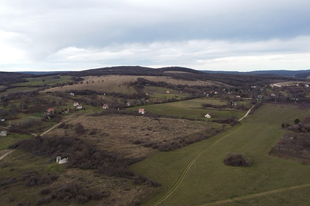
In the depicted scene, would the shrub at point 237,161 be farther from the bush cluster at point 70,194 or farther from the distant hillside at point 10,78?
the distant hillside at point 10,78

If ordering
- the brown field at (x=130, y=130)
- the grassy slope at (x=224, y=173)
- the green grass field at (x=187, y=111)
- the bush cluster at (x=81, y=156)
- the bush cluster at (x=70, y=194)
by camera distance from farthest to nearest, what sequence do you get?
the green grass field at (x=187, y=111), the brown field at (x=130, y=130), the bush cluster at (x=81, y=156), the grassy slope at (x=224, y=173), the bush cluster at (x=70, y=194)

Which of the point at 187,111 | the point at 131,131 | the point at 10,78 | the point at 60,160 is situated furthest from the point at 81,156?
the point at 10,78

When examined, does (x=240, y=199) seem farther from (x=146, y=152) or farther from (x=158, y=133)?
(x=158, y=133)

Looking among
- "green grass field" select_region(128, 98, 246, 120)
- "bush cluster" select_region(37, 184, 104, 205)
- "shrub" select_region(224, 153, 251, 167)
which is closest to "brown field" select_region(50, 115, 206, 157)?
"green grass field" select_region(128, 98, 246, 120)

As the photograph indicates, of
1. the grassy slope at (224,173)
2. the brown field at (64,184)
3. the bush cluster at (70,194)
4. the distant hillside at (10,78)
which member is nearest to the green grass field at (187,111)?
the grassy slope at (224,173)

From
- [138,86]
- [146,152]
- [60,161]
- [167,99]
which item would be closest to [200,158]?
[146,152]

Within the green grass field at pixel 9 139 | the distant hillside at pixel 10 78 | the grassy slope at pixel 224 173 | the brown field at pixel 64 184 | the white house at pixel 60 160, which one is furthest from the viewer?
the distant hillside at pixel 10 78

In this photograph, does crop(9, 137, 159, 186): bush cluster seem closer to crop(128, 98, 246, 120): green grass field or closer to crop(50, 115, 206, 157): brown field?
crop(50, 115, 206, 157): brown field
